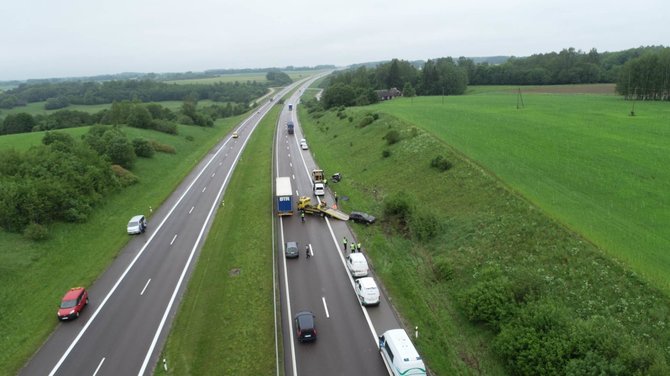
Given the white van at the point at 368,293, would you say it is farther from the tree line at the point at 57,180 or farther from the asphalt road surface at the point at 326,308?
the tree line at the point at 57,180

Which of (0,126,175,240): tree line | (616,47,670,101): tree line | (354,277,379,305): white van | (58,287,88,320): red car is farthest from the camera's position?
(616,47,670,101): tree line

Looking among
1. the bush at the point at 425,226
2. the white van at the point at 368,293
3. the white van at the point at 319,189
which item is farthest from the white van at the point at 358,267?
the white van at the point at 319,189

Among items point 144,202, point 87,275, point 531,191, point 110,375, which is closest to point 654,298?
point 531,191

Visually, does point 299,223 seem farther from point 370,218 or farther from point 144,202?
point 144,202

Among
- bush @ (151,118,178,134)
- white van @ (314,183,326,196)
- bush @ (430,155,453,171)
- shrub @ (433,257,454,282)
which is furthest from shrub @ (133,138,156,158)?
shrub @ (433,257,454,282)

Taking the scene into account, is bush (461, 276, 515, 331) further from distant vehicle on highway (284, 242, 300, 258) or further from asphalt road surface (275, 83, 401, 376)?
distant vehicle on highway (284, 242, 300, 258)

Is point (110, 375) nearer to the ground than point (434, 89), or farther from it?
nearer to the ground
